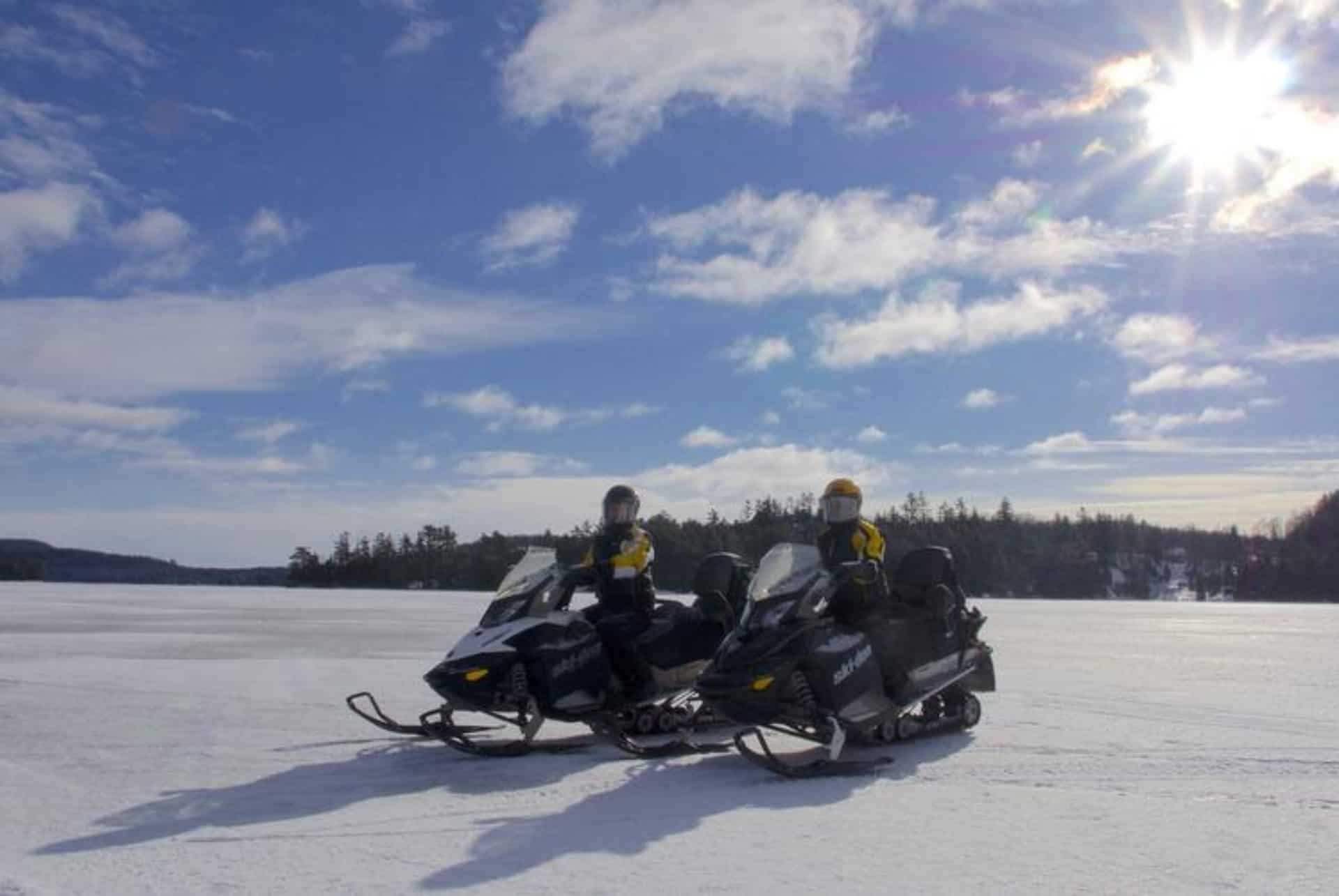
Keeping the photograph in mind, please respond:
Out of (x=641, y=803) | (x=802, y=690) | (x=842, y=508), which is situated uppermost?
(x=842, y=508)

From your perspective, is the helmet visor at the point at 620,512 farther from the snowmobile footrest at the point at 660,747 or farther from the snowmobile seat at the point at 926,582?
the snowmobile seat at the point at 926,582

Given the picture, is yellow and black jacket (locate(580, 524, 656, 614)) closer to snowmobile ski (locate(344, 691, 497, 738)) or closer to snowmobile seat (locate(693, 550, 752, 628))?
snowmobile seat (locate(693, 550, 752, 628))

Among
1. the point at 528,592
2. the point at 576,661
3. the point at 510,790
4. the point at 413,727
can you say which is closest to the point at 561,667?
the point at 576,661

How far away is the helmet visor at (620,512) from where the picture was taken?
28.2 ft

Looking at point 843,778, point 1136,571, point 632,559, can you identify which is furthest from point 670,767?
point 1136,571

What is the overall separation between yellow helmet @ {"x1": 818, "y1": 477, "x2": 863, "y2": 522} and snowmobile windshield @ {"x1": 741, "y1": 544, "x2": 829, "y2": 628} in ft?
2.09

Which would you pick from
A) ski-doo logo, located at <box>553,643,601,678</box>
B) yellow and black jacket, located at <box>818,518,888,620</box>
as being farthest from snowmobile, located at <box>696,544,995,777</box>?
ski-doo logo, located at <box>553,643,601,678</box>

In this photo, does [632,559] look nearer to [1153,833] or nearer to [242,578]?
[1153,833]

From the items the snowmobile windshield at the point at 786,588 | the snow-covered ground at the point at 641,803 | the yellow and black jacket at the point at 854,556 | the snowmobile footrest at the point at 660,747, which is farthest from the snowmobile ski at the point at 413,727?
the yellow and black jacket at the point at 854,556

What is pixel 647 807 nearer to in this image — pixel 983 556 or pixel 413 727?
pixel 413 727

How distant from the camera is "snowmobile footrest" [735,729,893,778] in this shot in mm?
6832

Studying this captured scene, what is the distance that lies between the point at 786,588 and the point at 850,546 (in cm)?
88

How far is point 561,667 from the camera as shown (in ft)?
25.9

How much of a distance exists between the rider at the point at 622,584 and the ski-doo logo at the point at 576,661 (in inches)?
8.6
